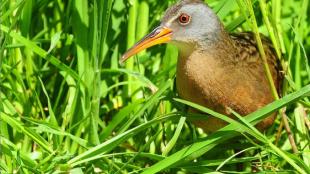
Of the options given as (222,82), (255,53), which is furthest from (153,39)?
(255,53)

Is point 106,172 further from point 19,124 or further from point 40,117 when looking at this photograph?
point 40,117

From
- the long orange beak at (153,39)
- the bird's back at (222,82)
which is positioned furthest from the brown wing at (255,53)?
the long orange beak at (153,39)

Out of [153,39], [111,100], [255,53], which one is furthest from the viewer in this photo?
[111,100]

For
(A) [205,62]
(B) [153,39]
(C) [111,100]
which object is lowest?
(C) [111,100]

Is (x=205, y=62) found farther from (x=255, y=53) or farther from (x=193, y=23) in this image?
(x=255, y=53)

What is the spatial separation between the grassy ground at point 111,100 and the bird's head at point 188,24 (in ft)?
0.69

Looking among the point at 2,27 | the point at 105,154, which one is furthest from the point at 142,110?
the point at 2,27

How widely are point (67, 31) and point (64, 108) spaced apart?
0.44 m

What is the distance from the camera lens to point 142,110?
295 centimetres

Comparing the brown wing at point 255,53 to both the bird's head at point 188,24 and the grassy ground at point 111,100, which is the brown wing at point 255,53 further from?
the bird's head at point 188,24

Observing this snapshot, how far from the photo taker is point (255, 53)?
3.31 meters

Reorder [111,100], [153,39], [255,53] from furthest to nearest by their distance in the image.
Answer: [111,100] < [255,53] < [153,39]

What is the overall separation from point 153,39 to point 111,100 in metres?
0.62

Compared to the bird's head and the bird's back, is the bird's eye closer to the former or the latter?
the bird's head
